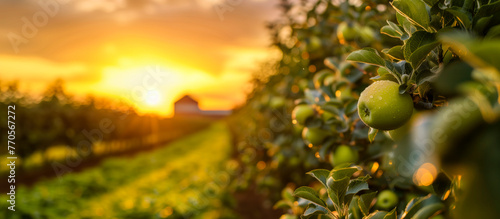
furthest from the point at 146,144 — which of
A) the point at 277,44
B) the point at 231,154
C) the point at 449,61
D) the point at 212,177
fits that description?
the point at 449,61

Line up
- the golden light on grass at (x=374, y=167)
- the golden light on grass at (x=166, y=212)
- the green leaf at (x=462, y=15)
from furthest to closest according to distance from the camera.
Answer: the golden light on grass at (x=166, y=212) < the golden light on grass at (x=374, y=167) < the green leaf at (x=462, y=15)

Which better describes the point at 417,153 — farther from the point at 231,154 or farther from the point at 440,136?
the point at 231,154

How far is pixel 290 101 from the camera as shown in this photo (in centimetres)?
388

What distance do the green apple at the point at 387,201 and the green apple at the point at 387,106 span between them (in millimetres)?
580

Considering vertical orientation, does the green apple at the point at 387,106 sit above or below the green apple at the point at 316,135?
above

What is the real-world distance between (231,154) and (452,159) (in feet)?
48.6

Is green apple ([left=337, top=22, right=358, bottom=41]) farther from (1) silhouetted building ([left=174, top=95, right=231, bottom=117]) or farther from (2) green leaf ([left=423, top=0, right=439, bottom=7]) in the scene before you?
(1) silhouetted building ([left=174, top=95, right=231, bottom=117])

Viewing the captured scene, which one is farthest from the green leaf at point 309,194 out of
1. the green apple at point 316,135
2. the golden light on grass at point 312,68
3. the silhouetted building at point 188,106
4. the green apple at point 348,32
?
the silhouetted building at point 188,106

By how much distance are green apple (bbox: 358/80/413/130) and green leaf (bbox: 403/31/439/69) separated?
85 mm

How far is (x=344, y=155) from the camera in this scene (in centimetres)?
166

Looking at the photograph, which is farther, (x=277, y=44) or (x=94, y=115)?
(x=94, y=115)

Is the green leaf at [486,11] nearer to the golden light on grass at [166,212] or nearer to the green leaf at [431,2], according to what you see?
the green leaf at [431,2]

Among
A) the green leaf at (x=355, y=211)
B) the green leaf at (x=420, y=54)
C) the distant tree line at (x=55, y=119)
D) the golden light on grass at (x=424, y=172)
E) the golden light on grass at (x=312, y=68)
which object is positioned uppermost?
Result: the green leaf at (x=420, y=54)

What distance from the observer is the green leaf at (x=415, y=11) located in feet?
3.06
